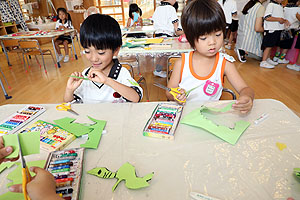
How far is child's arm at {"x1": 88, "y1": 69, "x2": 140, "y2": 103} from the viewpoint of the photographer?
0.93 m

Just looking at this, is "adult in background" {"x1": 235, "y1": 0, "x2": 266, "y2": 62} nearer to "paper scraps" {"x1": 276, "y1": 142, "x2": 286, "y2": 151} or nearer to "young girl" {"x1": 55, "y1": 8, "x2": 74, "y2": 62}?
"paper scraps" {"x1": 276, "y1": 142, "x2": 286, "y2": 151}

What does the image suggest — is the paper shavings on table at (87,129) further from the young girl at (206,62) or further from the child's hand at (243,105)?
the child's hand at (243,105)

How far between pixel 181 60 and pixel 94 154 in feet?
2.61

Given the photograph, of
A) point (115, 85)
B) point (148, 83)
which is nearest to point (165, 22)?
point (148, 83)

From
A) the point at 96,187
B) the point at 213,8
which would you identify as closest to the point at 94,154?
the point at 96,187

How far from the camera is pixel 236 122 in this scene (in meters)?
0.75

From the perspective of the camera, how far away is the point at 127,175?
53 cm

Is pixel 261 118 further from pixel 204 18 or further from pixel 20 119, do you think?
pixel 20 119

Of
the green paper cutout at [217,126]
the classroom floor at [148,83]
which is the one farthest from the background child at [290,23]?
the green paper cutout at [217,126]

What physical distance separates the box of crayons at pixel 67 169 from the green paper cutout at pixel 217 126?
0.41 m

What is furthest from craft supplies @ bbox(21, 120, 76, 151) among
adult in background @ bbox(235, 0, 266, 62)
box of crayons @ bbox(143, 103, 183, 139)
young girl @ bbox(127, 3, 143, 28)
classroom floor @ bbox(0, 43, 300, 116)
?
adult in background @ bbox(235, 0, 266, 62)

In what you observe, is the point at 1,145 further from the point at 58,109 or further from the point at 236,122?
the point at 236,122

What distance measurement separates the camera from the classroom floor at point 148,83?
249 cm

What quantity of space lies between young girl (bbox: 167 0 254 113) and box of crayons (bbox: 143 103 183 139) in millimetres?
83
